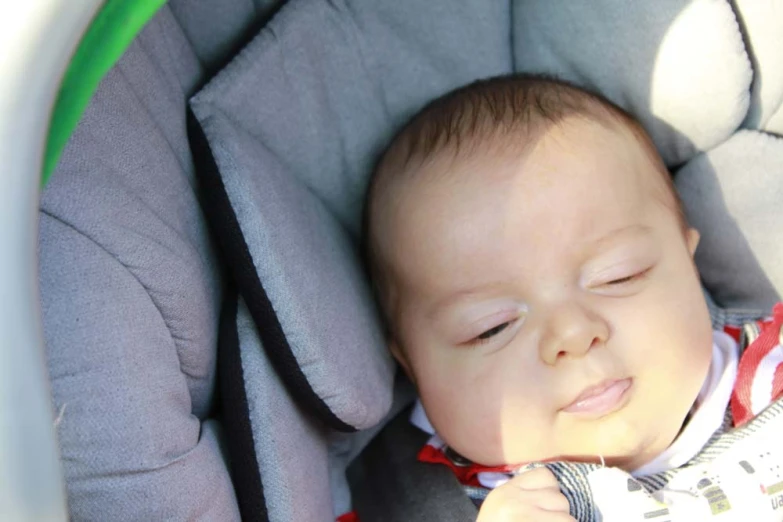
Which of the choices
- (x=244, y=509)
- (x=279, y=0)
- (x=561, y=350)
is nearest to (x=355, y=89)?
(x=279, y=0)

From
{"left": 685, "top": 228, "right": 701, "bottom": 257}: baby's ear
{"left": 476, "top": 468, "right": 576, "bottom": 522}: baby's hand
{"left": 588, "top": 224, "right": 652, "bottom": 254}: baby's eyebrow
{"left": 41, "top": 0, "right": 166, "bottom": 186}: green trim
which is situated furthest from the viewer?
{"left": 685, "top": 228, "right": 701, "bottom": 257}: baby's ear

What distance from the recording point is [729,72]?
3.99ft

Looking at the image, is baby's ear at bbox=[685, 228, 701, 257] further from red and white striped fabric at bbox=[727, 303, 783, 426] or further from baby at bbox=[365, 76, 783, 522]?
red and white striped fabric at bbox=[727, 303, 783, 426]

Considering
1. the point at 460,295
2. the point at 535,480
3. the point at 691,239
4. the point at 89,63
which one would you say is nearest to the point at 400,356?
the point at 460,295

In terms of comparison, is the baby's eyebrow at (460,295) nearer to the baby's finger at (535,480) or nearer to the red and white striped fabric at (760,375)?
the baby's finger at (535,480)

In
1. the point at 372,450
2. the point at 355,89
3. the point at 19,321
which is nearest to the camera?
the point at 19,321

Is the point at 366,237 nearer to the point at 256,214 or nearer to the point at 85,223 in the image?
the point at 256,214

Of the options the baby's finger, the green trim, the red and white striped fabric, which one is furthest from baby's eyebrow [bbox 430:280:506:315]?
the green trim

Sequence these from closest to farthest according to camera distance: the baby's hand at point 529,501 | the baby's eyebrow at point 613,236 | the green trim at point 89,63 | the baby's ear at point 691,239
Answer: the green trim at point 89,63
the baby's hand at point 529,501
the baby's eyebrow at point 613,236
the baby's ear at point 691,239

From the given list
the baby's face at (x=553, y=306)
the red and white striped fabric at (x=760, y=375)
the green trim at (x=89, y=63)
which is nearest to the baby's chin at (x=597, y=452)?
the baby's face at (x=553, y=306)

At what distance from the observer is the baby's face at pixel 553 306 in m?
1.08

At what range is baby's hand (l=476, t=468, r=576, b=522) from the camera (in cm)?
100

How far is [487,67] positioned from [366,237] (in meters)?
0.33

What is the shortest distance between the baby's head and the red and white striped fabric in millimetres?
83
